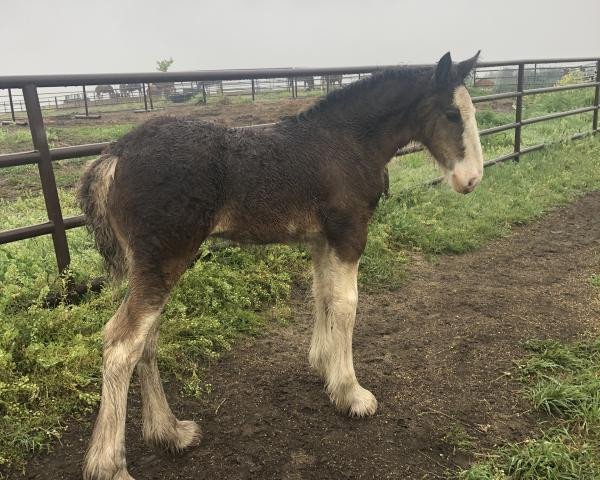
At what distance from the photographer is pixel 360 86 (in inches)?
114

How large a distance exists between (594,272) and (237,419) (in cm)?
354

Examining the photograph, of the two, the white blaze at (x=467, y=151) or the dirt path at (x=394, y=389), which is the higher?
the white blaze at (x=467, y=151)

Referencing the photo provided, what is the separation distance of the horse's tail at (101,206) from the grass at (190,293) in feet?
1.43

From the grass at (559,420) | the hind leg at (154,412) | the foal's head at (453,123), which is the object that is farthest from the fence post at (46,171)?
the grass at (559,420)

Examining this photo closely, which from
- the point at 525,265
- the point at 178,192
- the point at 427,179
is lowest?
the point at 525,265

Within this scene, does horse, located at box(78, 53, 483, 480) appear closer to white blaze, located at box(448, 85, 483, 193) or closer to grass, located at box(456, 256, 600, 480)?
white blaze, located at box(448, 85, 483, 193)

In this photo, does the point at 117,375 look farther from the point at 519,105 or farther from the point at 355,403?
the point at 519,105

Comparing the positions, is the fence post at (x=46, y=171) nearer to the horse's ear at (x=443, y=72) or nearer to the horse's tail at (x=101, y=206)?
the horse's tail at (x=101, y=206)

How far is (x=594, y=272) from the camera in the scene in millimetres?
4551

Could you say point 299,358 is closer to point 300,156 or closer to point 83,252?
point 300,156

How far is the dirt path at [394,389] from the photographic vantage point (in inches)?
95.8

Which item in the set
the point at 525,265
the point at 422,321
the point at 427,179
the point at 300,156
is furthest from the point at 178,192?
the point at 427,179

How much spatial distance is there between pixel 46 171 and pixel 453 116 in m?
2.55

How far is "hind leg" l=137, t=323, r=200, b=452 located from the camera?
8.12 feet
